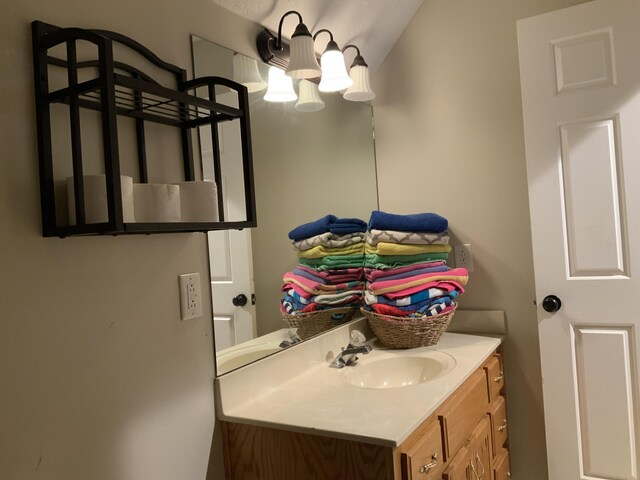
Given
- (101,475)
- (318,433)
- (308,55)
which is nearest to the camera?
(101,475)

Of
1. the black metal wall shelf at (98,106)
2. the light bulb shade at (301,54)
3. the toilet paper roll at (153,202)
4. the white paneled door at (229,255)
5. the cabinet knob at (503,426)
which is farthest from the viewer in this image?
the cabinet knob at (503,426)

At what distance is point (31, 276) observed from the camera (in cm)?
95

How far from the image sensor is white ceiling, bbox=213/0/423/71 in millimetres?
1603

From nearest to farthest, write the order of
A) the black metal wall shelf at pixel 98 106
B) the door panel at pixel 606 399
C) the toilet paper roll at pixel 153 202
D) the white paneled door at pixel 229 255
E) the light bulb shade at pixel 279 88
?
the black metal wall shelf at pixel 98 106 → the toilet paper roll at pixel 153 202 → the white paneled door at pixel 229 255 → the light bulb shade at pixel 279 88 → the door panel at pixel 606 399

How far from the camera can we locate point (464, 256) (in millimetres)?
2188

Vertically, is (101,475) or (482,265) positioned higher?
(482,265)

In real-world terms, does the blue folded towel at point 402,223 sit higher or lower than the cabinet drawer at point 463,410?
higher

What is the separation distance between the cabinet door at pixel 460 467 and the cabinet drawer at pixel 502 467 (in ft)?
1.07

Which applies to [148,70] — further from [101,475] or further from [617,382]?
[617,382]

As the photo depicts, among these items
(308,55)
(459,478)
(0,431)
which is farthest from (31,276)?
(459,478)

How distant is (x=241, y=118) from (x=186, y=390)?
27.4 inches

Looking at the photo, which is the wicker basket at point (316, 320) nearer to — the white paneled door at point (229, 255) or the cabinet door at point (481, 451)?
the white paneled door at point (229, 255)

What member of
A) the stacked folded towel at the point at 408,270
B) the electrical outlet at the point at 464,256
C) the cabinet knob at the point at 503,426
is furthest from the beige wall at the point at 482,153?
the stacked folded towel at the point at 408,270

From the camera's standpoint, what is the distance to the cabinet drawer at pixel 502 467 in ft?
6.06
